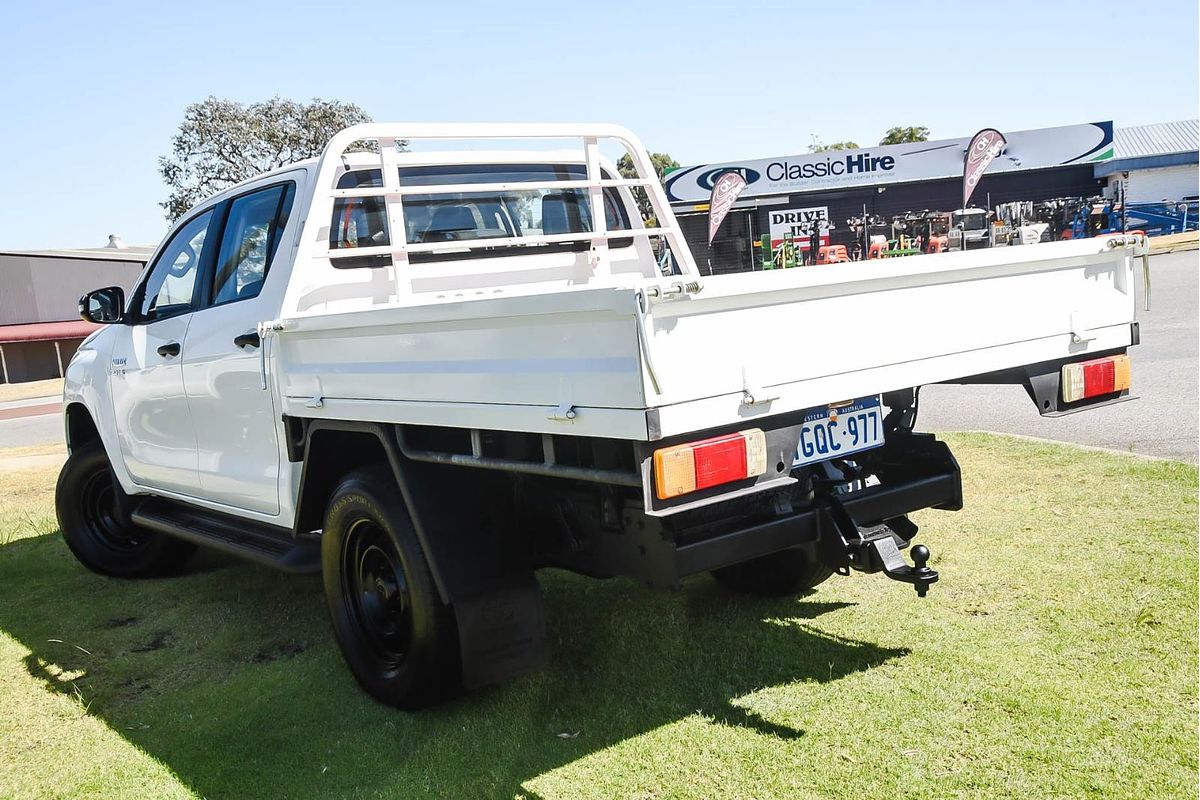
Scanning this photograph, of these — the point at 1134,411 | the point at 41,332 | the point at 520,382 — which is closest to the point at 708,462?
the point at 520,382

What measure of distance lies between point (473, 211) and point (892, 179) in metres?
35.6

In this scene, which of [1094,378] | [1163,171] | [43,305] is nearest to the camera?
[1094,378]

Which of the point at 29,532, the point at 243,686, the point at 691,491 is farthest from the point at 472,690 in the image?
the point at 29,532

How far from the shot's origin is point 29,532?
7664 millimetres

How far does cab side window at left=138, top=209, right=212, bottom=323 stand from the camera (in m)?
5.33

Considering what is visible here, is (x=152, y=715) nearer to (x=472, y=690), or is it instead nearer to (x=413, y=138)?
(x=472, y=690)

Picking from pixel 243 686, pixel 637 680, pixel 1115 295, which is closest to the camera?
pixel 1115 295

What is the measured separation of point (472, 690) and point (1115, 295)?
281 centimetres

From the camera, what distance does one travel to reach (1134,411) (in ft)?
26.9

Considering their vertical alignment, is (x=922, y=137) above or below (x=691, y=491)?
above

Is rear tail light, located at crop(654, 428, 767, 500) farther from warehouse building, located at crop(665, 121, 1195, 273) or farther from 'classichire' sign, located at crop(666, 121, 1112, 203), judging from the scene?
'classichire' sign, located at crop(666, 121, 1112, 203)

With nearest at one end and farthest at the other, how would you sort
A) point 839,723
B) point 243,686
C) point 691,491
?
1. point 691,491
2. point 839,723
3. point 243,686

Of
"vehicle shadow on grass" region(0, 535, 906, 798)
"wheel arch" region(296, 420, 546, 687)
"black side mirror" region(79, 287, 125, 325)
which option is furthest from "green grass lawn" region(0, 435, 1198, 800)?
"black side mirror" region(79, 287, 125, 325)

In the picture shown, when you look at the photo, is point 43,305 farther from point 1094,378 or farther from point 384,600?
point 1094,378
